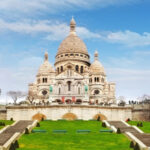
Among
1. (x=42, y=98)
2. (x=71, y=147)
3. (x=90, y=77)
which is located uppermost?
(x=90, y=77)

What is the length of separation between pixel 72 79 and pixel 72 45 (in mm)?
19886

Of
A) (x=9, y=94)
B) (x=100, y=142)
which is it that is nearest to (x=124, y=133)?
(x=100, y=142)

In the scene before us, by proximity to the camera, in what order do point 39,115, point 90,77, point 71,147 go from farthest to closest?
point 90,77 < point 39,115 < point 71,147

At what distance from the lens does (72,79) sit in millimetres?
101312

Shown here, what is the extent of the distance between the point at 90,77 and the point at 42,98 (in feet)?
59.3

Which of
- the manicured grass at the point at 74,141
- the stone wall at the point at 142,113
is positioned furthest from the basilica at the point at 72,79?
the manicured grass at the point at 74,141

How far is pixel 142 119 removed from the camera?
73062 millimetres

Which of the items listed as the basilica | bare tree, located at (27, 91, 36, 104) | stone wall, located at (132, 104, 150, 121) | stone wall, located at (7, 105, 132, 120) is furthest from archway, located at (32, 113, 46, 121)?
bare tree, located at (27, 91, 36, 104)

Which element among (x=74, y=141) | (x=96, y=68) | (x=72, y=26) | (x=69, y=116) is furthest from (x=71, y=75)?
(x=74, y=141)

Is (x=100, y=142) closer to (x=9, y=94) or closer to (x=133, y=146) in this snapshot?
(x=133, y=146)

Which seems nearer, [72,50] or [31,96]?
[31,96]

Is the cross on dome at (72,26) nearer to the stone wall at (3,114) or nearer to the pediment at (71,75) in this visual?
the pediment at (71,75)

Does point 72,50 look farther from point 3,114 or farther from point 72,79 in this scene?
point 3,114

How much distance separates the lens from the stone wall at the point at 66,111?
6931cm
